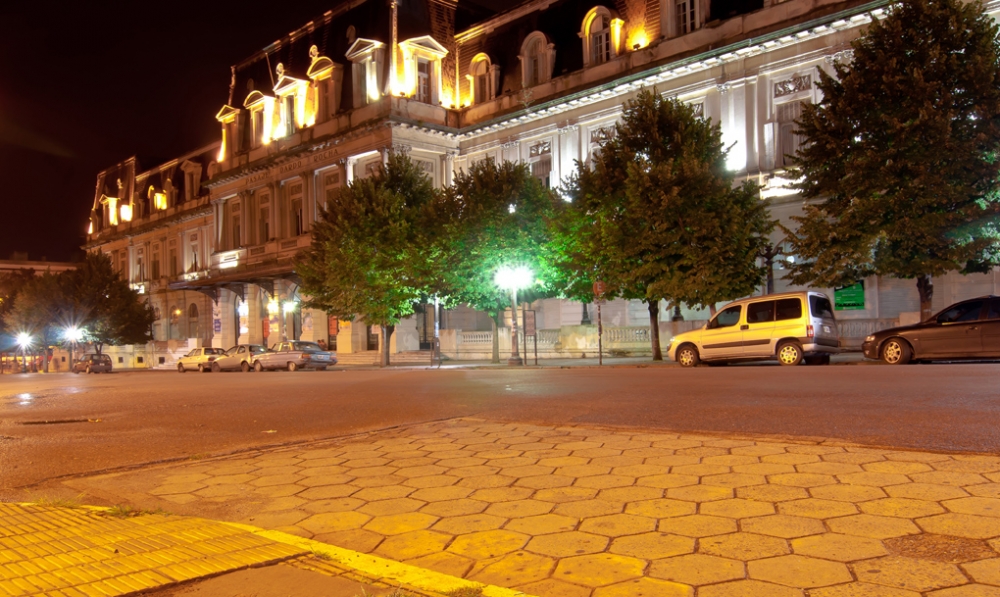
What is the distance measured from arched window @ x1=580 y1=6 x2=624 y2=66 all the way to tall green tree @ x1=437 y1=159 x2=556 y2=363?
8.76m

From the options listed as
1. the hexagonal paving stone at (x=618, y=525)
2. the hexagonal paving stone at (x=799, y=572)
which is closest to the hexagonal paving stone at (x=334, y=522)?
the hexagonal paving stone at (x=618, y=525)

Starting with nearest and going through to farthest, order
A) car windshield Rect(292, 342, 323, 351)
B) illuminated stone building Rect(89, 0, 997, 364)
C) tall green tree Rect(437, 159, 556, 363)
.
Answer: tall green tree Rect(437, 159, 556, 363)
illuminated stone building Rect(89, 0, 997, 364)
car windshield Rect(292, 342, 323, 351)

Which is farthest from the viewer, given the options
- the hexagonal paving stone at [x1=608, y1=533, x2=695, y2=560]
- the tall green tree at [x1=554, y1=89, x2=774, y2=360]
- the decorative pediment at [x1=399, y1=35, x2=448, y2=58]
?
the decorative pediment at [x1=399, y1=35, x2=448, y2=58]

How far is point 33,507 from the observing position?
5578 millimetres

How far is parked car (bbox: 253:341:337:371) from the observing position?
33.5m

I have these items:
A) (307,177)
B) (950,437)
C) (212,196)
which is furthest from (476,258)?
(212,196)

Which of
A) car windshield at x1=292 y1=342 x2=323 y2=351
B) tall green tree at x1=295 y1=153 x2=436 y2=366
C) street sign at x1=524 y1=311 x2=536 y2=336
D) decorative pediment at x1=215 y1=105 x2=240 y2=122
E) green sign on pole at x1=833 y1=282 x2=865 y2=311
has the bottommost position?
car windshield at x1=292 y1=342 x2=323 y2=351

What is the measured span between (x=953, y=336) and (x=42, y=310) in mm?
60672

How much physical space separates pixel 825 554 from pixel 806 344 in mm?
17267

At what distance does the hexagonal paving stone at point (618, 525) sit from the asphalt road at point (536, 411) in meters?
3.33

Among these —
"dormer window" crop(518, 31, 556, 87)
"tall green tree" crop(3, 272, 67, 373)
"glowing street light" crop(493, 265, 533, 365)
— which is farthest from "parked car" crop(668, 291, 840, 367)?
"tall green tree" crop(3, 272, 67, 373)

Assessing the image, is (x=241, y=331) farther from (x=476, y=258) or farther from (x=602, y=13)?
Answer: (x=602, y=13)

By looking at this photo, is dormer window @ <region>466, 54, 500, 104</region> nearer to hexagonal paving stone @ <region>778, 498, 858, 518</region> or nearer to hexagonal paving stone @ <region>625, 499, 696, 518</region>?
hexagonal paving stone @ <region>625, 499, 696, 518</region>

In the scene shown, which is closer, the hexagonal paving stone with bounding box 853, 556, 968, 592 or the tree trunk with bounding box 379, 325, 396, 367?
the hexagonal paving stone with bounding box 853, 556, 968, 592
